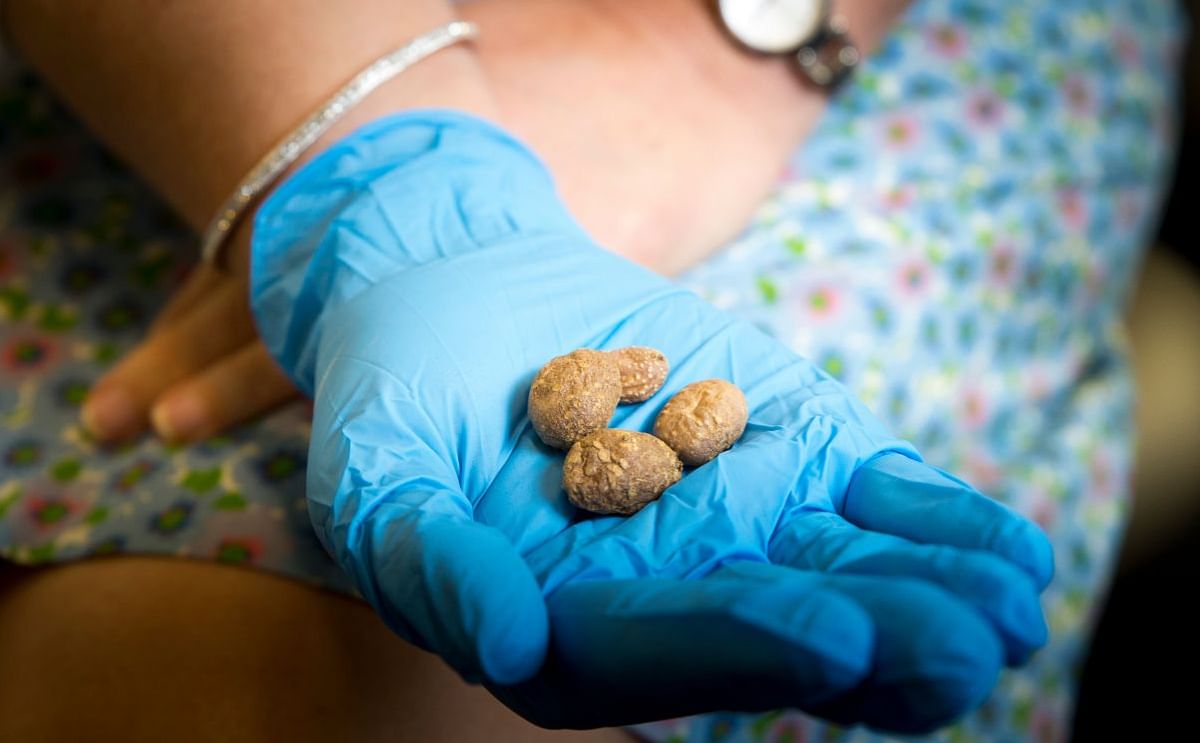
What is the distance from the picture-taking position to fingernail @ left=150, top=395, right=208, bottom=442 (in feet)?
3.35

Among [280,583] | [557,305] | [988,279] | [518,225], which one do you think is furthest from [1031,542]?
[988,279]

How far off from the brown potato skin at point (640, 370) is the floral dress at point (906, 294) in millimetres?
354

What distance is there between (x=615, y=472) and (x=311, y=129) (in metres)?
0.54

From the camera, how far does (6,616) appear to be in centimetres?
92

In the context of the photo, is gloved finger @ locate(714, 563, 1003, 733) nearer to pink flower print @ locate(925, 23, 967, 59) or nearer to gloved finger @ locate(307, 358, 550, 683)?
gloved finger @ locate(307, 358, 550, 683)

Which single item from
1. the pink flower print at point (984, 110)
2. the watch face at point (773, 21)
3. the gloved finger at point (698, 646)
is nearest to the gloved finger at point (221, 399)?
the gloved finger at point (698, 646)

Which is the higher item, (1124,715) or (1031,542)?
(1031,542)

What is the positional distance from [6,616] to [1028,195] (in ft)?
4.93

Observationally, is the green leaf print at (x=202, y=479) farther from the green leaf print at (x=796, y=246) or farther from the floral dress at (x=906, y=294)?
the green leaf print at (x=796, y=246)

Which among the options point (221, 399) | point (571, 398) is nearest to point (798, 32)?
point (571, 398)

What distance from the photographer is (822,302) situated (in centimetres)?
117

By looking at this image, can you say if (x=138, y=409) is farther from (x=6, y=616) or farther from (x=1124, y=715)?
(x=1124, y=715)

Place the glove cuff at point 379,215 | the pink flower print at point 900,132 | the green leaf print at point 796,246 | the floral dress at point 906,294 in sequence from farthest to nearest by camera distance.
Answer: the pink flower print at point 900,132 < the green leaf print at point 796,246 < the floral dress at point 906,294 < the glove cuff at point 379,215

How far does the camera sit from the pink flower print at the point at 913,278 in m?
1.24
